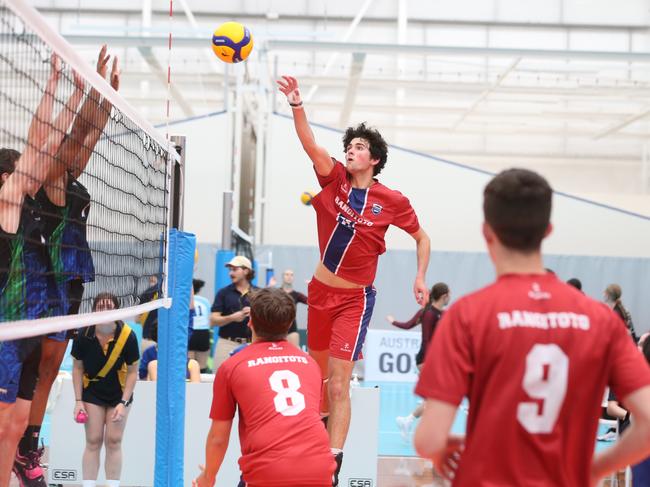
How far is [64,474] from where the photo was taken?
803 cm

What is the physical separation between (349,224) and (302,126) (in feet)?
2.45

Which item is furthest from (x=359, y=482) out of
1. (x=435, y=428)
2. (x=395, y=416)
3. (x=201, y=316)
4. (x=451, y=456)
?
(x=435, y=428)

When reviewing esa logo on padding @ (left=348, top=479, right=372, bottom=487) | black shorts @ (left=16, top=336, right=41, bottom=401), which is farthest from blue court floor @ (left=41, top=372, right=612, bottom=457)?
black shorts @ (left=16, top=336, right=41, bottom=401)

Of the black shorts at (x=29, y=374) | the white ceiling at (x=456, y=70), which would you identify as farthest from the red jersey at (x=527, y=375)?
the white ceiling at (x=456, y=70)

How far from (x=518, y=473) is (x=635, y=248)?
741 inches

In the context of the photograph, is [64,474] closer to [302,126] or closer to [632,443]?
[302,126]

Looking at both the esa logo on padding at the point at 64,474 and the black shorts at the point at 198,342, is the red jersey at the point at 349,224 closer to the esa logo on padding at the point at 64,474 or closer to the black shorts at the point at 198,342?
the esa logo on padding at the point at 64,474

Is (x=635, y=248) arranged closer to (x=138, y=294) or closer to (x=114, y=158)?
(x=114, y=158)

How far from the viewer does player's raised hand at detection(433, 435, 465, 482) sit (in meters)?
2.51

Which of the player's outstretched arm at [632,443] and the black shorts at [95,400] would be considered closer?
the player's outstretched arm at [632,443]

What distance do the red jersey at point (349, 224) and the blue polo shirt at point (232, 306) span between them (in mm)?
5318

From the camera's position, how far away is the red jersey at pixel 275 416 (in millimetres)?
4012

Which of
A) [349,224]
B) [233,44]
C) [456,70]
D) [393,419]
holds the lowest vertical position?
[393,419]

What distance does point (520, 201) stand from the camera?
2539 mm
